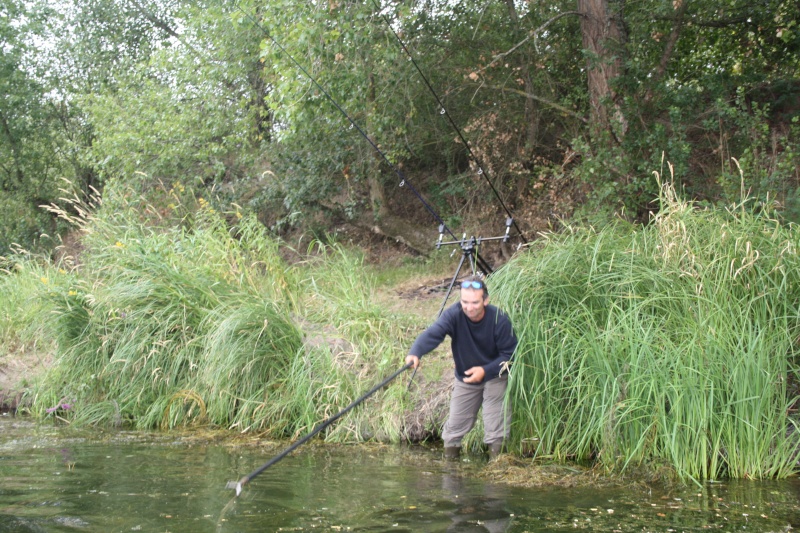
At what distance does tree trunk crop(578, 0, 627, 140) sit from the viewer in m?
9.45

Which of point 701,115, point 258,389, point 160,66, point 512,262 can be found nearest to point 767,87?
point 701,115

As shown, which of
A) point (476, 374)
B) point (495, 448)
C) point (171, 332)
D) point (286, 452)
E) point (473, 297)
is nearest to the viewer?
point (286, 452)

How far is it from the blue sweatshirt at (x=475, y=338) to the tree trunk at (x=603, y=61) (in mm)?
4301

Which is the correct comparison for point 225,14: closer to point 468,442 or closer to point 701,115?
point 701,115

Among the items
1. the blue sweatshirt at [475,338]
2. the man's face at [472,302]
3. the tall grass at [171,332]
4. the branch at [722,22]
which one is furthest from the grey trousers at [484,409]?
the branch at [722,22]

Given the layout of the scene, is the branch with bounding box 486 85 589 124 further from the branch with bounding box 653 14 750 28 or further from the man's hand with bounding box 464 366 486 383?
the man's hand with bounding box 464 366 486 383

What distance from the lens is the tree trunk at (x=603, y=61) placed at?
9453 millimetres

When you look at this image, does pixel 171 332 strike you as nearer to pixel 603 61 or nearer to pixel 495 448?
pixel 495 448

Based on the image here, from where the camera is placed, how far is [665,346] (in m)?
5.80

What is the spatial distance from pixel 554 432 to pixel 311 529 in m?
2.33

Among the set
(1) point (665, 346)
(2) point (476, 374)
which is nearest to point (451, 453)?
(2) point (476, 374)

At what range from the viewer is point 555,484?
17.7 ft

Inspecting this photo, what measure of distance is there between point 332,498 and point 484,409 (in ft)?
5.07

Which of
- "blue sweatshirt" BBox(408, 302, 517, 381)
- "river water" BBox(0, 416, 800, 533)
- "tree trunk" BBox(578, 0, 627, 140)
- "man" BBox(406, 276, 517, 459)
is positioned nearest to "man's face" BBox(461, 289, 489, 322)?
"man" BBox(406, 276, 517, 459)
